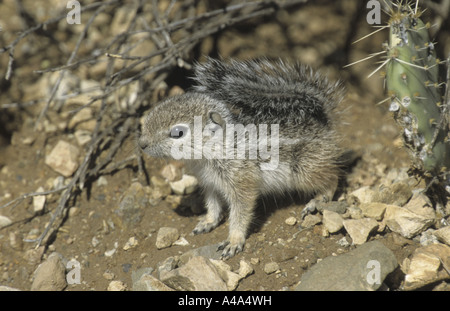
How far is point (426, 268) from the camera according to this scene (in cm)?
337

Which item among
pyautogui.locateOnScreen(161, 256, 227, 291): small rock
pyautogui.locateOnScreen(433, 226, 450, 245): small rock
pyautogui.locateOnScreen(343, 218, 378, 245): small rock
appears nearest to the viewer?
pyautogui.locateOnScreen(161, 256, 227, 291): small rock

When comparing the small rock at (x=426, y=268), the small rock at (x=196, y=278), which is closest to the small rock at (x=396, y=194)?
the small rock at (x=426, y=268)

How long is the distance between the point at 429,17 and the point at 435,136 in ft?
7.72

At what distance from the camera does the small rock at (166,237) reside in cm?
425

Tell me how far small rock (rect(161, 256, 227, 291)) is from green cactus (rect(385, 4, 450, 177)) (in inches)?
77.2

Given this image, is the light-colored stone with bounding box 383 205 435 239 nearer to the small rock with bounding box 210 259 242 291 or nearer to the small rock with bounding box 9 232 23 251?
the small rock with bounding box 210 259 242 291

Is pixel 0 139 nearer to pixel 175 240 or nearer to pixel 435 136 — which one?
pixel 175 240

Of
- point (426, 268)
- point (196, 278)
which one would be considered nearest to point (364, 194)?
point (426, 268)

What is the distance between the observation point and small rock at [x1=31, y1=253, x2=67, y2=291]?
4004 millimetres

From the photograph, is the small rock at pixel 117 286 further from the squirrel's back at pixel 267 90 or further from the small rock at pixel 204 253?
the squirrel's back at pixel 267 90

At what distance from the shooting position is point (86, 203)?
485cm

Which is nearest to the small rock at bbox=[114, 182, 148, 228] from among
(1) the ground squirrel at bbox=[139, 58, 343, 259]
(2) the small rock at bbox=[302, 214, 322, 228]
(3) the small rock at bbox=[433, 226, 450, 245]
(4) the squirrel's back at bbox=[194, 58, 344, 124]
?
(1) the ground squirrel at bbox=[139, 58, 343, 259]

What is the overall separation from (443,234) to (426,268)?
19.4 inches

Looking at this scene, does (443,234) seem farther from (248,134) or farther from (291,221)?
(248,134)
